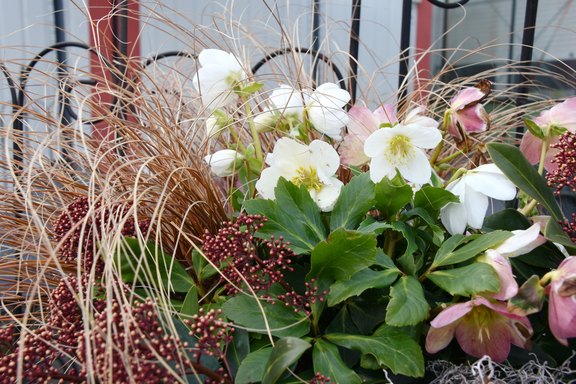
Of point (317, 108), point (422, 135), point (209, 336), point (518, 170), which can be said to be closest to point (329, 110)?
point (317, 108)

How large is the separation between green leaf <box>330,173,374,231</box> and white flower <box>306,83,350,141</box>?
11 cm

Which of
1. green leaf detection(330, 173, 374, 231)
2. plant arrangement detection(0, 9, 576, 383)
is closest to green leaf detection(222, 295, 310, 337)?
plant arrangement detection(0, 9, 576, 383)

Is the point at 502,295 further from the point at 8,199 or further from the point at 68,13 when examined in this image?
the point at 68,13

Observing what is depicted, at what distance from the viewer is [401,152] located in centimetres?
62

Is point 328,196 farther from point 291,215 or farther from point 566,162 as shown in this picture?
point 566,162

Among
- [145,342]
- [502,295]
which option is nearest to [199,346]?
[145,342]

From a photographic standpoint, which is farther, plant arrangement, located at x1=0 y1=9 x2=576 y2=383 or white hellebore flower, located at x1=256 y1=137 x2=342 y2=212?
white hellebore flower, located at x1=256 y1=137 x2=342 y2=212

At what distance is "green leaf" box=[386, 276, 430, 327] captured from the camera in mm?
488

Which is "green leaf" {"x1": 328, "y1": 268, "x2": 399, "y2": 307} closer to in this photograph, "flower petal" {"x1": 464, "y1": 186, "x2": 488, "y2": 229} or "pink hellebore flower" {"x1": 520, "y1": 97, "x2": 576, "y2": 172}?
"flower petal" {"x1": 464, "y1": 186, "x2": 488, "y2": 229}

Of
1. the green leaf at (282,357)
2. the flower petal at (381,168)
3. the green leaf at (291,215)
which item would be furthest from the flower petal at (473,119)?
the green leaf at (282,357)

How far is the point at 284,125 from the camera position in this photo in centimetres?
76

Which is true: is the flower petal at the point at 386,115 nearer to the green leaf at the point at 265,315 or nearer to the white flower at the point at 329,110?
the white flower at the point at 329,110

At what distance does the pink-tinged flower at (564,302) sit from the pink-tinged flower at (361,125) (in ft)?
0.88

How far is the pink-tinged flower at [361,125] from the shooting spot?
0.68 meters
